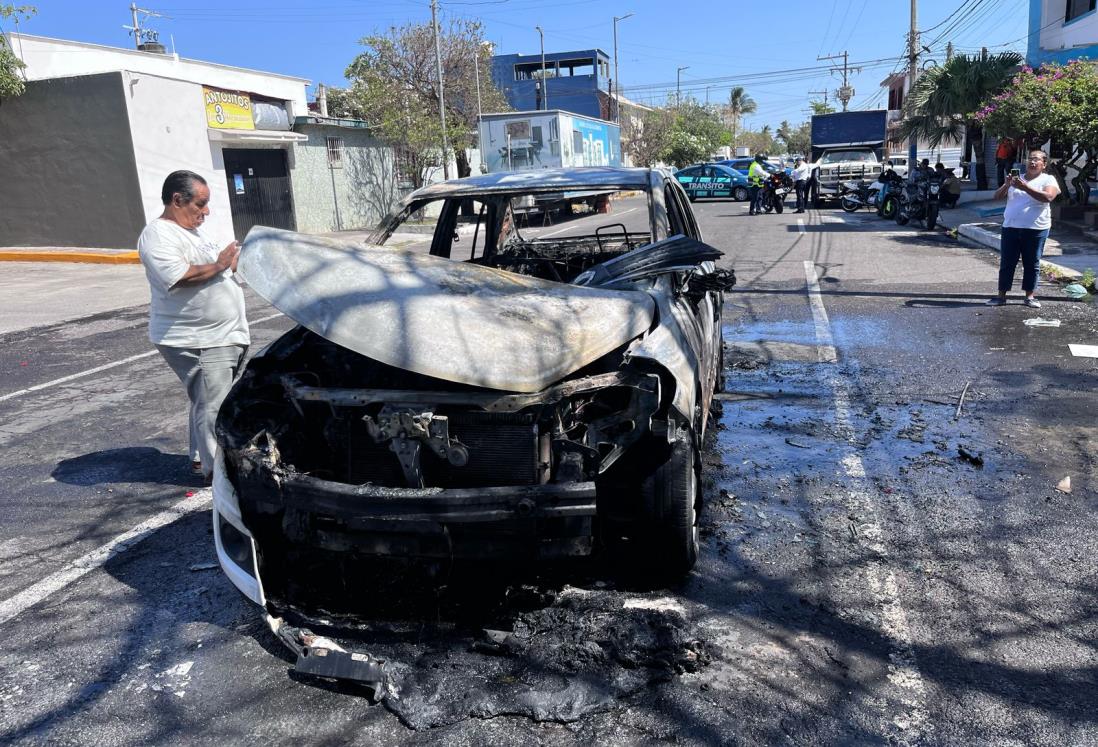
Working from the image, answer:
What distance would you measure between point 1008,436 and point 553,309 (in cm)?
362

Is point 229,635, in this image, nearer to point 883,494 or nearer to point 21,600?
point 21,600

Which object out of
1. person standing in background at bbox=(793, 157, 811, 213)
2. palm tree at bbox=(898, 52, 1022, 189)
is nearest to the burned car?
palm tree at bbox=(898, 52, 1022, 189)

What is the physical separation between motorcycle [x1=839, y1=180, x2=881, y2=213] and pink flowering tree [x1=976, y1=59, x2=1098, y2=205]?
25.3ft

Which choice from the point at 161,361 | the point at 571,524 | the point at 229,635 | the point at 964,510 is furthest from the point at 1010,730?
the point at 161,361

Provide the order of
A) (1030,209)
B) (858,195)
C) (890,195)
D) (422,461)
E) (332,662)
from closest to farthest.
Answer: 1. (332,662)
2. (422,461)
3. (1030,209)
4. (890,195)
5. (858,195)

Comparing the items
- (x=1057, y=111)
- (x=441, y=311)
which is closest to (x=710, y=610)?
(x=441, y=311)

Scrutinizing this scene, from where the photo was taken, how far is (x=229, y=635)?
3377 millimetres

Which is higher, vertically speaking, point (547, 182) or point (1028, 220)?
point (547, 182)

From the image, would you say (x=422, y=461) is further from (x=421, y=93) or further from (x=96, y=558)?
(x=421, y=93)

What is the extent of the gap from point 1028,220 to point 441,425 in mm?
8595

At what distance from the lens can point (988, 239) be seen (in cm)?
1551

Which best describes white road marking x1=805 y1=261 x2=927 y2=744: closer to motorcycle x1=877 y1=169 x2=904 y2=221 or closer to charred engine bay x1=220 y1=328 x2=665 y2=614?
charred engine bay x1=220 y1=328 x2=665 y2=614

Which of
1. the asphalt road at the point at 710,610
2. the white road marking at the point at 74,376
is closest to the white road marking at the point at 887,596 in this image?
the asphalt road at the point at 710,610

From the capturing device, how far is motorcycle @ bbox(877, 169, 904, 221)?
2078cm
